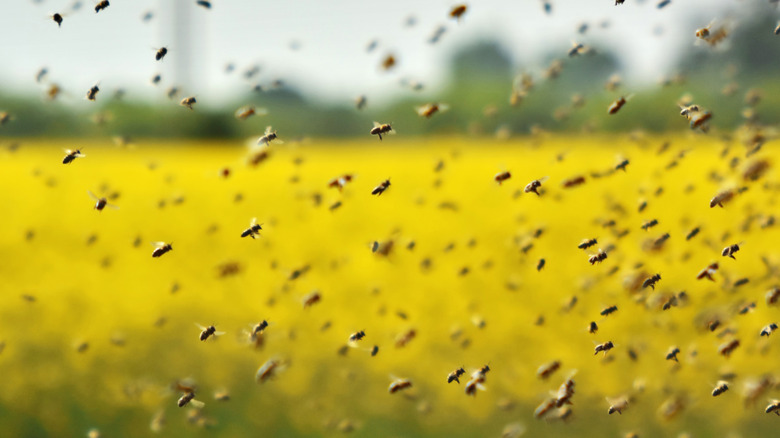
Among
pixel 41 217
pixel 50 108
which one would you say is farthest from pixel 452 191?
pixel 50 108

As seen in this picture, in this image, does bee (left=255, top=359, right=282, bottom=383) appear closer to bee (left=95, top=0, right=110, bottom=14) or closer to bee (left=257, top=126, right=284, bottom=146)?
bee (left=257, top=126, right=284, bottom=146)

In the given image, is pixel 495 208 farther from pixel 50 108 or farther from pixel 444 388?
pixel 50 108

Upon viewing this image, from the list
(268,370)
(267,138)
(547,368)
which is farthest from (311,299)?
(267,138)

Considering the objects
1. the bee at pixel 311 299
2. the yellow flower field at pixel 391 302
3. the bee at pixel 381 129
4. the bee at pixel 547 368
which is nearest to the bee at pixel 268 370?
the yellow flower field at pixel 391 302

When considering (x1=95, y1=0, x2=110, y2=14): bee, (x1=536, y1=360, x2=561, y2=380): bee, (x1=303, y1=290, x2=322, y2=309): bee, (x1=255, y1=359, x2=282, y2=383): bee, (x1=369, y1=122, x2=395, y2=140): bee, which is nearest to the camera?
(x1=95, y1=0, x2=110, y2=14): bee

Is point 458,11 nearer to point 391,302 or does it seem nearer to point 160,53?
point 160,53

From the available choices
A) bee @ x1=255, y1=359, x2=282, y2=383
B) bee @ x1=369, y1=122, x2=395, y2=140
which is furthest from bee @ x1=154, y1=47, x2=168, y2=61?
bee @ x1=255, y1=359, x2=282, y2=383
